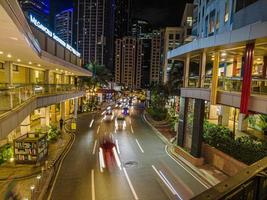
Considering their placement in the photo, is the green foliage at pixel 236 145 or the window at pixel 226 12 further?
the window at pixel 226 12

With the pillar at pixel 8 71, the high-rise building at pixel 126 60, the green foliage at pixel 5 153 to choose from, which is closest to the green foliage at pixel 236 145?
the green foliage at pixel 5 153

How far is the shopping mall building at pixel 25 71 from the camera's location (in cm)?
796

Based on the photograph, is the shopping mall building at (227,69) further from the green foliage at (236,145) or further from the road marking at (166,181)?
the road marking at (166,181)

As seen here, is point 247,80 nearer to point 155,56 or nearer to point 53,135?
point 53,135

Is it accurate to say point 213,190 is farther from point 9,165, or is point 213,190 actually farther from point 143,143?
point 143,143

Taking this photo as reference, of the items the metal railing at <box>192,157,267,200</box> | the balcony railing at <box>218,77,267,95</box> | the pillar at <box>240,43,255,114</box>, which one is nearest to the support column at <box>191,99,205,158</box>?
the balcony railing at <box>218,77,267,95</box>

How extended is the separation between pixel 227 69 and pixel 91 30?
107870 millimetres

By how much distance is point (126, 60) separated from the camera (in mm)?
147500

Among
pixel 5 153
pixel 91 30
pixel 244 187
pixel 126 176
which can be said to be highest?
pixel 91 30

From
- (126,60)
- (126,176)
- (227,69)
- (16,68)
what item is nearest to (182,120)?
(126,176)

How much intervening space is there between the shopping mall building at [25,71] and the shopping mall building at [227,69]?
33.0 ft

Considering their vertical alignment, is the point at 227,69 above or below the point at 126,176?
above

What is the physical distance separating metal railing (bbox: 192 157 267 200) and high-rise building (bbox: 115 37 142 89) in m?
143

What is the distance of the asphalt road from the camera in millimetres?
12609
